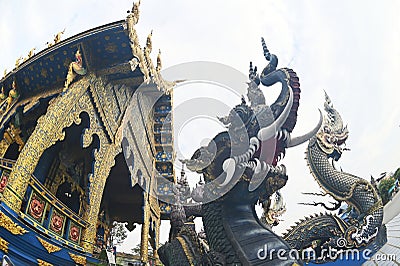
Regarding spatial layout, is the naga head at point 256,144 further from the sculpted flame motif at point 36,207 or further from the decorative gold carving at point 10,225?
the sculpted flame motif at point 36,207

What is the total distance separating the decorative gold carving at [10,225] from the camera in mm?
4320

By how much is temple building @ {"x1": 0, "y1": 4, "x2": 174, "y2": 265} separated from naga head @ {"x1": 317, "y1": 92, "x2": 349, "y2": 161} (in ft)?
13.8

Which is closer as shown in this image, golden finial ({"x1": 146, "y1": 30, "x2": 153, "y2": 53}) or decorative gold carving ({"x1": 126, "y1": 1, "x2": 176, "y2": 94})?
decorative gold carving ({"x1": 126, "y1": 1, "x2": 176, "y2": 94})

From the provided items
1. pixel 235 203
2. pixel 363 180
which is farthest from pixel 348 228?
pixel 235 203

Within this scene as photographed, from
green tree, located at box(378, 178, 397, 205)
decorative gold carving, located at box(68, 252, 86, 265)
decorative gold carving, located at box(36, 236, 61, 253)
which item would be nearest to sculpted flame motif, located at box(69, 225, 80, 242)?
decorative gold carving, located at box(68, 252, 86, 265)

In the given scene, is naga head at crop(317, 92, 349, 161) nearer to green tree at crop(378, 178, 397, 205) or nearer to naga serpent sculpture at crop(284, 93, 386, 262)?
naga serpent sculpture at crop(284, 93, 386, 262)

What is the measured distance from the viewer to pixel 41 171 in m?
7.34

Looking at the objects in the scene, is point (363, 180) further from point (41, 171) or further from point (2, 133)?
point (2, 133)

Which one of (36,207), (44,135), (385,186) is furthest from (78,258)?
(385,186)

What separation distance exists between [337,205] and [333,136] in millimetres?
1392

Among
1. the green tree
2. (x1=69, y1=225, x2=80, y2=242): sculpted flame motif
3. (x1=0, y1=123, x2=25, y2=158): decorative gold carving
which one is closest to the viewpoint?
(x1=69, y1=225, x2=80, y2=242): sculpted flame motif

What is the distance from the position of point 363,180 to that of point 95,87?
5.61m

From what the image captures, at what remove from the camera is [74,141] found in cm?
857

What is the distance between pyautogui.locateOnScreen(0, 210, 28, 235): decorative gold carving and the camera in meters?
Result: 4.32
